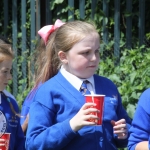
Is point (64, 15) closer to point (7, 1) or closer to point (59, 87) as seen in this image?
point (7, 1)

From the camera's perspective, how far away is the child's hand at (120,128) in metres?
3.48

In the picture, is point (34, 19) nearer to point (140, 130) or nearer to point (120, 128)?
point (120, 128)

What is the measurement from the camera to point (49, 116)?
350cm

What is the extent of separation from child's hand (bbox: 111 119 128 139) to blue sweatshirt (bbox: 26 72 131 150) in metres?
0.07

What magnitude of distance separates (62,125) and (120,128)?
36 cm

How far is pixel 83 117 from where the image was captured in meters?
3.28

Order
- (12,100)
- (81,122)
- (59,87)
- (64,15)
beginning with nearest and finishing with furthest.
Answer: (81,122) < (59,87) < (12,100) < (64,15)

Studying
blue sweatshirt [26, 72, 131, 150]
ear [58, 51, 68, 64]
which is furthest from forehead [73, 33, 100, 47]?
blue sweatshirt [26, 72, 131, 150]

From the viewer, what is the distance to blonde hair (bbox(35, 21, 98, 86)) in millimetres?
3656

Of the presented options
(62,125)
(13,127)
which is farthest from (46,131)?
(13,127)

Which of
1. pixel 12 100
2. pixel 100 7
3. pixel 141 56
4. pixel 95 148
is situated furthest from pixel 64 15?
pixel 95 148

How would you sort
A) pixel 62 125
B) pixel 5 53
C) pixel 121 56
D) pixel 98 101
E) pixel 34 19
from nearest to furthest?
pixel 98 101, pixel 62 125, pixel 5 53, pixel 121 56, pixel 34 19

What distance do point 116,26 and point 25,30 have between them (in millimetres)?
1284

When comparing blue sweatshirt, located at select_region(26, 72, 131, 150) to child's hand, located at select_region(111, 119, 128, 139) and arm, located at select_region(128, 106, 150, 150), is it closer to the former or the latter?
child's hand, located at select_region(111, 119, 128, 139)
